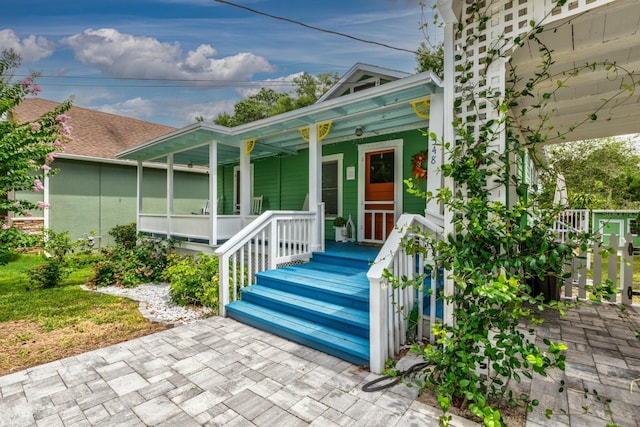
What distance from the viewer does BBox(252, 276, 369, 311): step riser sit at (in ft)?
11.1

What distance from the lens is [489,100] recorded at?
7.97ft

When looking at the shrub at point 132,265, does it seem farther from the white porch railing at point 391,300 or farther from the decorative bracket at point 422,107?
the decorative bracket at point 422,107

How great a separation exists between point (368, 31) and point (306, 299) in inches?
230

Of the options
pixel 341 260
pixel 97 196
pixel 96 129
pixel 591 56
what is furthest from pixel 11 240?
pixel 96 129

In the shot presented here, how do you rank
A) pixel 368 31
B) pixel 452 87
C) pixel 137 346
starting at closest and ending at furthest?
→ pixel 452 87 → pixel 137 346 → pixel 368 31

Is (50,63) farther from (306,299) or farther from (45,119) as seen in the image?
(306,299)

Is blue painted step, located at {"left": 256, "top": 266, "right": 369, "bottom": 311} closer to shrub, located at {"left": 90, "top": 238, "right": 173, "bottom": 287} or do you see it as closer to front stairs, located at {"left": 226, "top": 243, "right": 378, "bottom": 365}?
front stairs, located at {"left": 226, "top": 243, "right": 378, "bottom": 365}

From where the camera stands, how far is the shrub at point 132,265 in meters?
6.09

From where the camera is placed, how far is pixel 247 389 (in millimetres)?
2387

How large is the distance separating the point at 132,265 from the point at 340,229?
4390 millimetres

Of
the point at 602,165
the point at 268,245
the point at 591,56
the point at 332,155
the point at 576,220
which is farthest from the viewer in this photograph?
the point at 602,165

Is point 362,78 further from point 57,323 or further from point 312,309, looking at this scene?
point 57,323

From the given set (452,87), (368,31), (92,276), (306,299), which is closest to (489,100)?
(452,87)

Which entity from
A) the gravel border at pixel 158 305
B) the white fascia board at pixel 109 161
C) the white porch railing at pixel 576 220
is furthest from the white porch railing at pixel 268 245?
the white porch railing at pixel 576 220
